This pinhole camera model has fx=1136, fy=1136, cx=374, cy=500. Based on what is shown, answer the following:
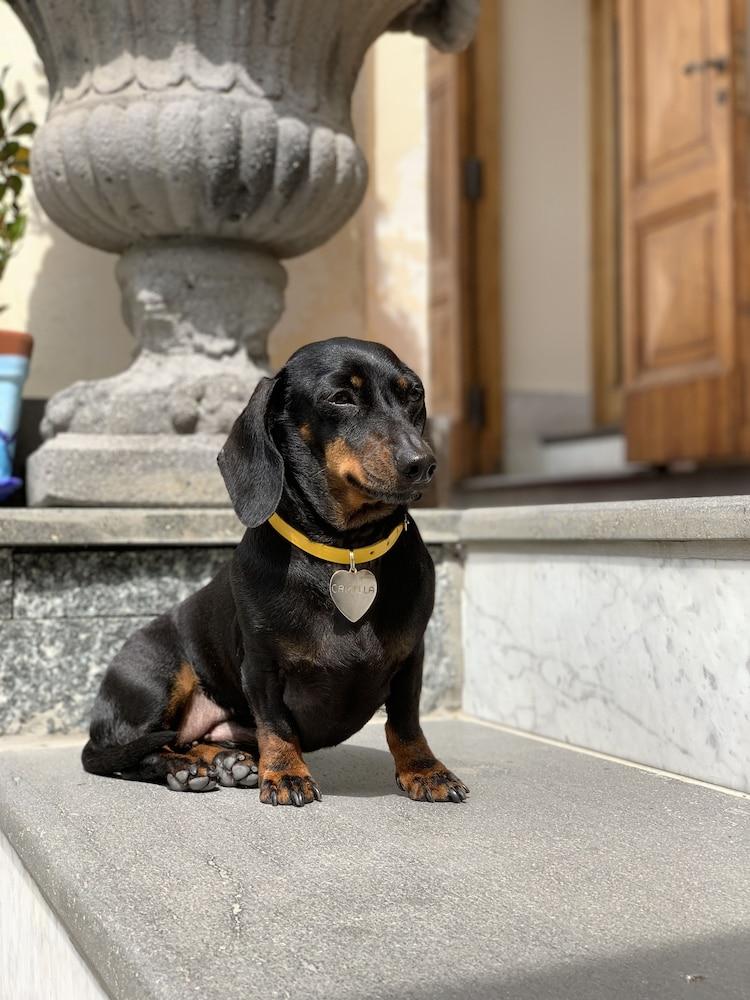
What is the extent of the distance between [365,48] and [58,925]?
197 centimetres

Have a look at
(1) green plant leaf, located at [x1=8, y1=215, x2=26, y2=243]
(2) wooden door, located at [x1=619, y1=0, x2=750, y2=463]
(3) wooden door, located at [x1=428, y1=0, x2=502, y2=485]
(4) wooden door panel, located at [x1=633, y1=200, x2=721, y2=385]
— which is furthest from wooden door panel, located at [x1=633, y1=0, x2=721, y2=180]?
(1) green plant leaf, located at [x1=8, y1=215, x2=26, y2=243]

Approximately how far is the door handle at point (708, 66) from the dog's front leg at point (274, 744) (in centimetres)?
337

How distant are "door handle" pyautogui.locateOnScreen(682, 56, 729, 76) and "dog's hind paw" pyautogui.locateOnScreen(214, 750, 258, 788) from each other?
3.38 meters

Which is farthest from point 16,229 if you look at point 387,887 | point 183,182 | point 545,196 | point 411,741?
point 545,196

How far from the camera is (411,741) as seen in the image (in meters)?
1.72

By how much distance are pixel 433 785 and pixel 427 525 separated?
81cm

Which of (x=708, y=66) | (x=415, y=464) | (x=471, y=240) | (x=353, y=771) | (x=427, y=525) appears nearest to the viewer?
(x=415, y=464)

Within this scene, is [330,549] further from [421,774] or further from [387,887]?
[387,887]

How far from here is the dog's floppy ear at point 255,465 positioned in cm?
157

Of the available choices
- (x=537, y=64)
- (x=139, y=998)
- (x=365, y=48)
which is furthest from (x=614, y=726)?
(x=537, y=64)

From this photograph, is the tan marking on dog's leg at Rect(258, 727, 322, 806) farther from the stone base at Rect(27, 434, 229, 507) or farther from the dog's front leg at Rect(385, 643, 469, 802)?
the stone base at Rect(27, 434, 229, 507)

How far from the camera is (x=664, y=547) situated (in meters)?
1.82

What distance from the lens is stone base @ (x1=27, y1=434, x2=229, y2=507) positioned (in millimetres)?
2242

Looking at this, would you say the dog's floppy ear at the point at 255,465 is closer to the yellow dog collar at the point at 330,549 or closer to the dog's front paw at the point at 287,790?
the yellow dog collar at the point at 330,549
